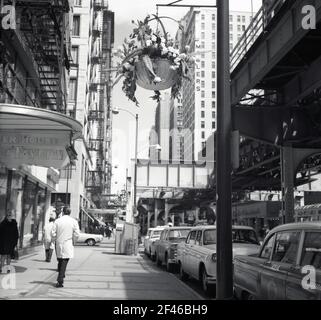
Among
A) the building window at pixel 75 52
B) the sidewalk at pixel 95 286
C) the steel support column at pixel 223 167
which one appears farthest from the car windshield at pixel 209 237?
the building window at pixel 75 52

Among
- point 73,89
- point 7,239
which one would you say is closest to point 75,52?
point 73,89

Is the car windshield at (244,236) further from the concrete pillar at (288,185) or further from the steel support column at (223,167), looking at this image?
the steel support column at (223,167)

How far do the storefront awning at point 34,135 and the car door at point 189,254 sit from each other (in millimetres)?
4455

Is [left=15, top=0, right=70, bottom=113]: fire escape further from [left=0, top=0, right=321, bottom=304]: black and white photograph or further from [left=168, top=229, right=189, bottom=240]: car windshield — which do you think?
[left=168, top=229, right=189, bottom=240]: car windshield

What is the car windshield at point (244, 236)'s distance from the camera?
13.0 metres

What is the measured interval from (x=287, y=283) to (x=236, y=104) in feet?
42.8

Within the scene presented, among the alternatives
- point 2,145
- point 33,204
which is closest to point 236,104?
point 2,145

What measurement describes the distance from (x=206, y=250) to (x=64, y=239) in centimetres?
355

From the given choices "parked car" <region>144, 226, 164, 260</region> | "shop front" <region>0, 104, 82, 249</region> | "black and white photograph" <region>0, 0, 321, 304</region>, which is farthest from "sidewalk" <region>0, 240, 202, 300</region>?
"parked car" <region>144, 226, 164, 260</region>

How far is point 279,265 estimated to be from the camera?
6461 millimetres

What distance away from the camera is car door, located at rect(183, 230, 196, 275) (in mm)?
13477

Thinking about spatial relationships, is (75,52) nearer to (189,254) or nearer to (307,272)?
(189,254)

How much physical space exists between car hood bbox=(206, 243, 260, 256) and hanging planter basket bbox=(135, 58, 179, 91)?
18.6ft

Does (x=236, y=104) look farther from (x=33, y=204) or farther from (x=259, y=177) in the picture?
(x=259, y=177)
